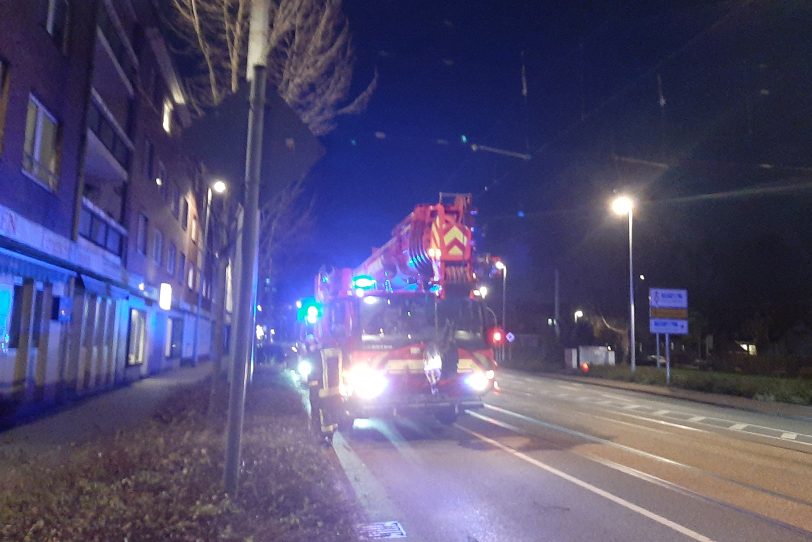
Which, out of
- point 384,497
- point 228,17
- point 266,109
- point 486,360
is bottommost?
point 384,497

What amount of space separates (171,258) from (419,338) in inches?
832

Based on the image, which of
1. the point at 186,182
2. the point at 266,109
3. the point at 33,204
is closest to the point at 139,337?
the point at 186,182

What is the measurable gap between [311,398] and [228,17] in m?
7.26

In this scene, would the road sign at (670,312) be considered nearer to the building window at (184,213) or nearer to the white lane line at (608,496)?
the white lane line at (608,496)

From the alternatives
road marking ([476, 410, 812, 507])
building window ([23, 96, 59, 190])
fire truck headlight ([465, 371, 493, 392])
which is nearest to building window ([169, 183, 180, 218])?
building window ([23, 96, 59, 190])

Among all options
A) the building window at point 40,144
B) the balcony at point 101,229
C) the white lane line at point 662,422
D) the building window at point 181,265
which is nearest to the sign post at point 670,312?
the white lane line at point 662,422

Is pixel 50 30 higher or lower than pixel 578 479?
higher

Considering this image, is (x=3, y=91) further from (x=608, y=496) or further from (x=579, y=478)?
(x=608, y=496)

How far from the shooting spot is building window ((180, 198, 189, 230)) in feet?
103

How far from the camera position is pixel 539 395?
21.4 m

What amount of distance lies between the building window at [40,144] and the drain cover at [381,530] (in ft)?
34.0

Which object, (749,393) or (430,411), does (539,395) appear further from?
(430,411)

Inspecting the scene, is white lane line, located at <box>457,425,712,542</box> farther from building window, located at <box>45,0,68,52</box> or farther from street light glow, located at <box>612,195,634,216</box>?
street light glow, located at <box>612,195,634,216</box>

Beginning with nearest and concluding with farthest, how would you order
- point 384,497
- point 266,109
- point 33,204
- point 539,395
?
point 266,109 → point 384,497 → point 33,204 → point 539,395
